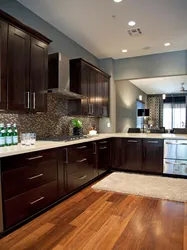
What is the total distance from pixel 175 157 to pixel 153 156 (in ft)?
1.44

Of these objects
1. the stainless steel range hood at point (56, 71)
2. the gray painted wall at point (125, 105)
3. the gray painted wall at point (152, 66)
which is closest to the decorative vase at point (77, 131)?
the stainless steel range hood at point (56, 71)

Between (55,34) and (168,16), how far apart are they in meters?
1.96

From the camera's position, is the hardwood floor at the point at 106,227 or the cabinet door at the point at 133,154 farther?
the cabinet door at the point at 133,154

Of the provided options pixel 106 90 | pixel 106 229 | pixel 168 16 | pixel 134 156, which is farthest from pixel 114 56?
pixel 106 229

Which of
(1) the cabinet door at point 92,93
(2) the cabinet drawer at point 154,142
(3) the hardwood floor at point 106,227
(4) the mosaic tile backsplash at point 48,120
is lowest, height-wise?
(3) the hardwood floor at point 106,227

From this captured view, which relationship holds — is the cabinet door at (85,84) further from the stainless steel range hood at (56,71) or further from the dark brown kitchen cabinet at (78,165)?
the dark brown kitchen cabinet at (78,165)

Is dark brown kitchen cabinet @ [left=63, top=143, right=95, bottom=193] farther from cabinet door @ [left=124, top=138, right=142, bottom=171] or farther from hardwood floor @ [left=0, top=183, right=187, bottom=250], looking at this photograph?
cabinet door @ [left=124, top=138, right=142, bottom=171]

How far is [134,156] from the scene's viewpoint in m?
4.41

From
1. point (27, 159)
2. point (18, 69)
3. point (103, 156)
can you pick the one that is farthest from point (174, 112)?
point (27, 159)

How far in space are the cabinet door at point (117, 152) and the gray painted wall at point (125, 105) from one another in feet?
6.75

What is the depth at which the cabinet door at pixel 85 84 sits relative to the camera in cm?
396

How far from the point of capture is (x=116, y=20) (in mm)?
3273

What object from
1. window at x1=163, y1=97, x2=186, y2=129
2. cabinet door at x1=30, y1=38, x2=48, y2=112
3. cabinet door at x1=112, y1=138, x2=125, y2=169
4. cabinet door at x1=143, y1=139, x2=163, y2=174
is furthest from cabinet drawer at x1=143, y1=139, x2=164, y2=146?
window at x1=163, y1=97, x2=186, y2=129

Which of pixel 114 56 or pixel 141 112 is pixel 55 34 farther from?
pixel 141 112
